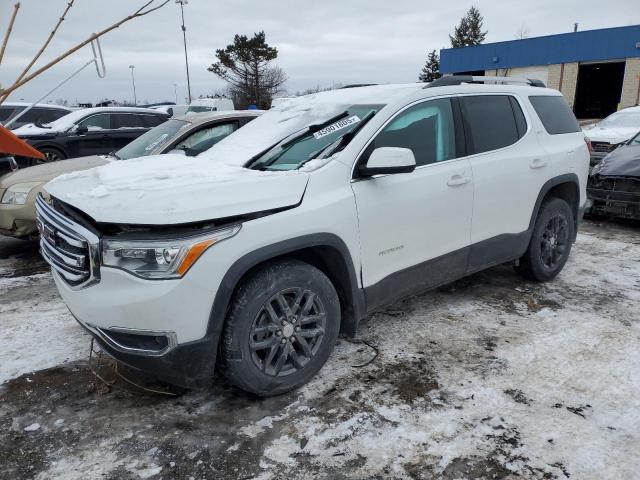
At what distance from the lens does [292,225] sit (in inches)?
112

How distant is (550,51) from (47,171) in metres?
32.7

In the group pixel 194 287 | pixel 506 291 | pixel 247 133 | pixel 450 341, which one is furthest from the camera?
pixel 506 291

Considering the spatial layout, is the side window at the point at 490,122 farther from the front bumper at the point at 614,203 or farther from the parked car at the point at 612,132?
the parked car at the point at 612,132

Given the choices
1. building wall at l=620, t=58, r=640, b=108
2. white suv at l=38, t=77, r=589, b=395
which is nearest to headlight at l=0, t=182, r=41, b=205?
white suv at l=38, t=77, r=589, b=395

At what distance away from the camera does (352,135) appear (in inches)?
131

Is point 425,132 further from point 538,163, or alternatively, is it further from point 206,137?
point 206,137

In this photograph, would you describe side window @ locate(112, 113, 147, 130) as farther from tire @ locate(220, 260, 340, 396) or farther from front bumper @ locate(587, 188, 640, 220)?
tire @ locate(220, 260, 340, 396)

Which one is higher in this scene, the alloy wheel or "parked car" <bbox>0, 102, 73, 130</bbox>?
"parked car" <bbox>0, 102, 73, 130</bbox>

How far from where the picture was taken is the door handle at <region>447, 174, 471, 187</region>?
147 inches

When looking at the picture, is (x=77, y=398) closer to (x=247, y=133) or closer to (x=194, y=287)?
(x=194, y=287)

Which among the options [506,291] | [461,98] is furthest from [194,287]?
[506,291]

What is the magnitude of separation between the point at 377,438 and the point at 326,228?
1.16 meters

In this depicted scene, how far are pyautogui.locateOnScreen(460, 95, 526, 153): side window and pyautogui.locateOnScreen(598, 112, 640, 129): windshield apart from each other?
7575 millimetres

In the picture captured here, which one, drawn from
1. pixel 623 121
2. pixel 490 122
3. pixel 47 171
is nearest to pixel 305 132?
pixel 490 122
